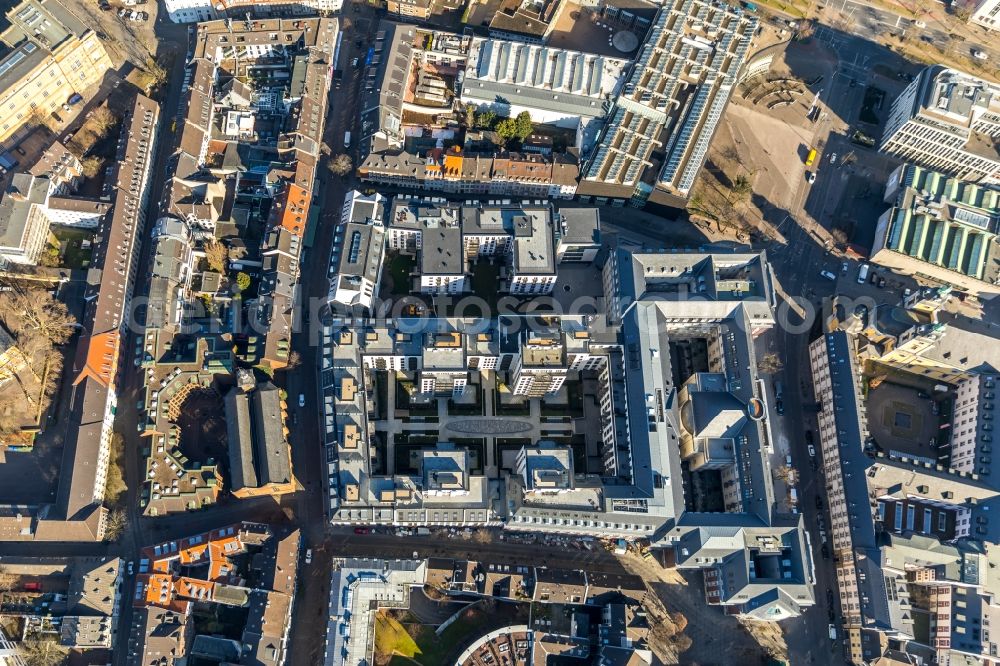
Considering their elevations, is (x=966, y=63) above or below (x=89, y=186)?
above

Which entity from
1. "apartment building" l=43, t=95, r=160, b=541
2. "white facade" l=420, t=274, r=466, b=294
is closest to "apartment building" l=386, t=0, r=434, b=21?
"apartment building" l=43, t=95, r=160, b=541

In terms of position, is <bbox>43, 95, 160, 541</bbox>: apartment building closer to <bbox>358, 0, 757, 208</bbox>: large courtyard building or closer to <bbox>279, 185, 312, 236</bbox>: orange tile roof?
<bbox>279, 185, 312, 236</bbox>: orange tile roof

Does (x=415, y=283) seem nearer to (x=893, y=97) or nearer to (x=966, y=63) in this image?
(x=893, y=97)

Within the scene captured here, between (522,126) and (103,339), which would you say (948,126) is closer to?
(522,126)

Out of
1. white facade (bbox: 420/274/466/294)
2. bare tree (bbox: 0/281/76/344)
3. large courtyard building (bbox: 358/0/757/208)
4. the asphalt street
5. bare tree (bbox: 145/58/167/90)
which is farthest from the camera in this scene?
bare tree (bbox: 145/58/167/90)

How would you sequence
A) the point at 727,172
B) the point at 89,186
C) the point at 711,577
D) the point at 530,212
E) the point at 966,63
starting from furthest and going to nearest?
the point at 966,63 → the point at 727,172 → the point at 89,186 → the point at 530,212 → the point at 711,577

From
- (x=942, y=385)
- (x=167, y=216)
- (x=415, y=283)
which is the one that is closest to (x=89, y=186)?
(x=167, y=216)
